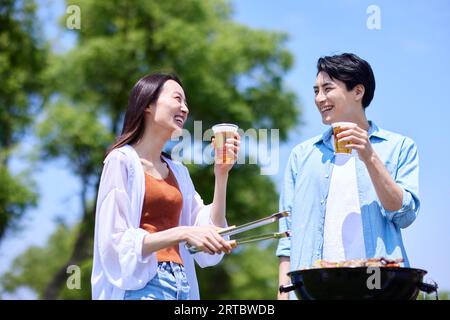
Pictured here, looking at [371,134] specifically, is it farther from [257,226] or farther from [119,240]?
[119,240]

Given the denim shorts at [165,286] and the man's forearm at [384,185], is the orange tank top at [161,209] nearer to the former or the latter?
the denim shorts at [165,286]

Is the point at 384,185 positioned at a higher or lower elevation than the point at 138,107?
lower

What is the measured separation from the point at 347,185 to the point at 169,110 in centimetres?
109

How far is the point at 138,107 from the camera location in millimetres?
4012

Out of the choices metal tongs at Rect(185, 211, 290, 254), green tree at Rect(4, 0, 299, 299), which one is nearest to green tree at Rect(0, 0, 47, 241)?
green tree at Rect(4, 0, 299, 299)

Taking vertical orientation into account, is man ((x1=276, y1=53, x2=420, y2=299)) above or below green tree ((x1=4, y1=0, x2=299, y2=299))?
below

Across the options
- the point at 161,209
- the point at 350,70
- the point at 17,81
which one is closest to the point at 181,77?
the point at 17,81

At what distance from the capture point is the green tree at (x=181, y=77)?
1998 cm

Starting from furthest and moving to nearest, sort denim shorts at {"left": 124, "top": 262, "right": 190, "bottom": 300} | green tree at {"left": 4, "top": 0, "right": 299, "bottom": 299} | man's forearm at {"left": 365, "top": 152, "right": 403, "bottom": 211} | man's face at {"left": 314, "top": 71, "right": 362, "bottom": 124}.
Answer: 1. green tree at {"left": 4, "top": 0, "right": 299, "bottom": 299}
2. man's face at {"left": 314, "top": 71, "right": 362, "bottom": 124}
3. man's forearm at {"left": 365, "top": 152, "right": 403, "bottom": 211}
4. denim shorts at {"left": 124, "top": 262, "right": 190, "bottom": 300}

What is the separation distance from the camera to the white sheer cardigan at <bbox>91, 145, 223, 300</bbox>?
141 inches

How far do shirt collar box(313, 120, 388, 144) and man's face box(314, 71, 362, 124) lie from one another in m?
0.13

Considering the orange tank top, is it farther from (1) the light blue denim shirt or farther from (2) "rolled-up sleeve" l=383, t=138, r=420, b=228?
(2) "rolled-up sleeve" l=383, t=138, r=420, b=228

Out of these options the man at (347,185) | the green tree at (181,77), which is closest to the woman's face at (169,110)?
the man at (347,185)
